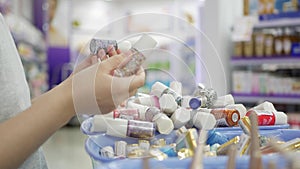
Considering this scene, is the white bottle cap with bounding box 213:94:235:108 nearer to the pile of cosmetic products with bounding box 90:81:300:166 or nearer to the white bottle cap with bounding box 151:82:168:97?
the pile of cosmetic products with bounding box 90:81:300:166

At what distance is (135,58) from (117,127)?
15 centimetres

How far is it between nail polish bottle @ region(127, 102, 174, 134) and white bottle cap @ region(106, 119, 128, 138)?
0.06 m

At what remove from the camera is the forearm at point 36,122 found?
2.48 ft

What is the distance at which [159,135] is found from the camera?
2.54ft

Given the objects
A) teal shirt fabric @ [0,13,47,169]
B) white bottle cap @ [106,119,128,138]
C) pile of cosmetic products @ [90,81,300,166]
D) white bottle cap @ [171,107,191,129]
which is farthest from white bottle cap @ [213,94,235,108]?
teal shirt fabric @ [0,13,47,169]

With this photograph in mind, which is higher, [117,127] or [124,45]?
[124,45]

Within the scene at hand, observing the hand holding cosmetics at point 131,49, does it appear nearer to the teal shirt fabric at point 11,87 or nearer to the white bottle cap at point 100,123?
the white bottle cap at point 100,123

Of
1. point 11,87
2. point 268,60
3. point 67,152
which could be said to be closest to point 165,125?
point 11,87

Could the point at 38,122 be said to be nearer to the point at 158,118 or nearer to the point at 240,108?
the point at 158,118

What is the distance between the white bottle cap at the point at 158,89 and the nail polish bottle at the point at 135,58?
12cm

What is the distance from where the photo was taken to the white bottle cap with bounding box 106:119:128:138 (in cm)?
77

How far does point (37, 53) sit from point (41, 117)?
21.7 ft

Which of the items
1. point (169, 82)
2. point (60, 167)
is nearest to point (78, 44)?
point (60, 167)

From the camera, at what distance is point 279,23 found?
3488 millimetres
